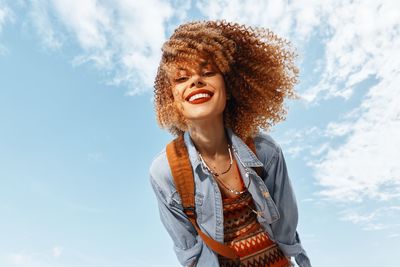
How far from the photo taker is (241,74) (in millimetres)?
3701

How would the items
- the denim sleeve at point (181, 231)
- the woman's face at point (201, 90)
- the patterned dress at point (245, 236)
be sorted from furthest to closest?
1. the denim sleeve at point (181, 231)
2. the patterned dress at point (245, 236)
3. the woman's face at point (201, 90)

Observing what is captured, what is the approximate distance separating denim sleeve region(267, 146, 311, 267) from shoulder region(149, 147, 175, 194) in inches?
32.2

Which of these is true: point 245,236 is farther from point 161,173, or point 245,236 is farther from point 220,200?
point 161,173

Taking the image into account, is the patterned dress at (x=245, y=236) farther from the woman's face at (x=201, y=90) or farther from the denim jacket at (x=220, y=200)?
the woman's face at (x=201, y=90)

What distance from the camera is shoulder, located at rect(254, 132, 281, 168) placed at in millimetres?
3625

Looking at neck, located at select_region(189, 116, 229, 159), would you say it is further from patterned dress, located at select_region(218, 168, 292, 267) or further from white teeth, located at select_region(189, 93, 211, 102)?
patterned dress, located at select_region(218, 168, 292, 267)

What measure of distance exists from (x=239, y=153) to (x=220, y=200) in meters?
0.40

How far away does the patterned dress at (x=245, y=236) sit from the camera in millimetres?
3420

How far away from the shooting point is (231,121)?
12.3 feet

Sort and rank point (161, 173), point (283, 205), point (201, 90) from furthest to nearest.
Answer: point (283, 205), point (161, 173), point (201, 90)

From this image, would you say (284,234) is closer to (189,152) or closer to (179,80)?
(189,152)

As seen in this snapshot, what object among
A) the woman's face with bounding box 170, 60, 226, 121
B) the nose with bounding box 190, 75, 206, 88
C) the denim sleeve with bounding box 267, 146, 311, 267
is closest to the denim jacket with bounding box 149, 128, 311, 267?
the denim sleeve with bounding box 267, 146, 311, 267

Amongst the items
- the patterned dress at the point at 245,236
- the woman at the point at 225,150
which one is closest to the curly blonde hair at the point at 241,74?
the woman at the point at 225,150

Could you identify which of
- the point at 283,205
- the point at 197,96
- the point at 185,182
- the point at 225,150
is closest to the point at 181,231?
the point at 185,182
